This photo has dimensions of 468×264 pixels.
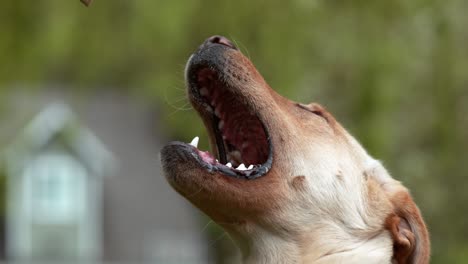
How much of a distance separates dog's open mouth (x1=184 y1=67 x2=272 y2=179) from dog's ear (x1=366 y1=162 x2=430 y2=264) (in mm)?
681

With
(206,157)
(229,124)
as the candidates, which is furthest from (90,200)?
(206,157)

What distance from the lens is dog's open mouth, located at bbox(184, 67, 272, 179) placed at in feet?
20.4

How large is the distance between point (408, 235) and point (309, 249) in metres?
0.48

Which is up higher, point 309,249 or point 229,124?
point 229,124

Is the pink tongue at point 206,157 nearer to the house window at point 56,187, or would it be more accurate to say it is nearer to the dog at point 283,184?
the dog at point 283,184

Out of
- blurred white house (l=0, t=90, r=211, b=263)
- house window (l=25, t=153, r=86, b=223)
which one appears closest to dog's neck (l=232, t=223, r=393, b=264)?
blurred white house (l=0, t=90, r=211, b=263)

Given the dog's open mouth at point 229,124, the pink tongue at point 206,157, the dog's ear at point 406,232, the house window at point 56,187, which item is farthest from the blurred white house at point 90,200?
the pink tongue at point 206,157

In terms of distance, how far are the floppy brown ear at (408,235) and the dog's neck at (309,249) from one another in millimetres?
60

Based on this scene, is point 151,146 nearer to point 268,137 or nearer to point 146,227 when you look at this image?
point 146,227

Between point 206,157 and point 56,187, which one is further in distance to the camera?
point 56,187

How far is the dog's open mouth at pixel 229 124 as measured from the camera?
6211mm

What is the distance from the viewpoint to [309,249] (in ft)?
20.1

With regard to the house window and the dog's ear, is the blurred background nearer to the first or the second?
the dog's ear

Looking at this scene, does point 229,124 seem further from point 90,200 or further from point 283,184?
point 90,200
